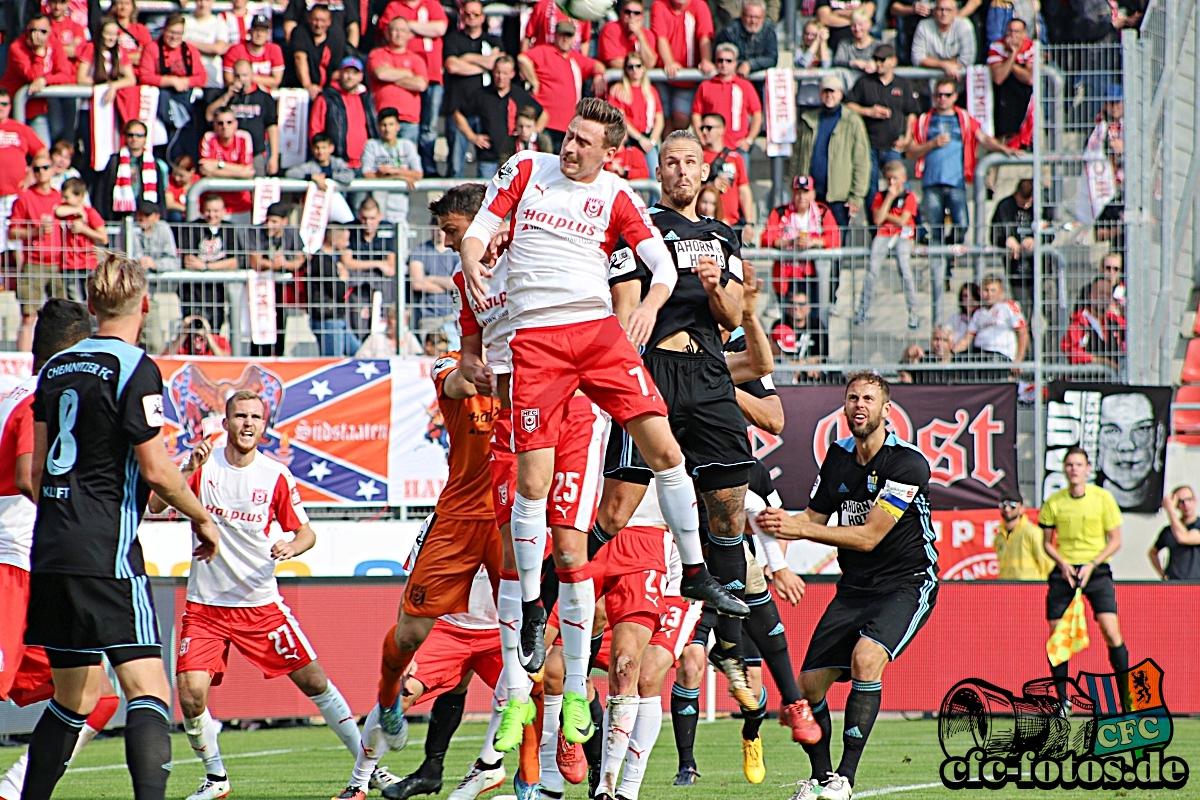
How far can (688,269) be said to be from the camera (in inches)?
327

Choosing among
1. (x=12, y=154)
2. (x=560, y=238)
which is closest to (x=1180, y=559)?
(x=560, y=238)

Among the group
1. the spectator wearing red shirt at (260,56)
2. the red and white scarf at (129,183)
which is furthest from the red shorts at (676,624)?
the spectator wearing red shirt at (260,56)

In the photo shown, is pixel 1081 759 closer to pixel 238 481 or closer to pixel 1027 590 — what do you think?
pixel 1027 590

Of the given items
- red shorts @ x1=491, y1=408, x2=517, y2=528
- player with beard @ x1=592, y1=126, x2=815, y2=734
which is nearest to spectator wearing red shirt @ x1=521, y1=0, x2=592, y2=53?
player with beard @ x1=592, y1=126, x2=815, y2=734

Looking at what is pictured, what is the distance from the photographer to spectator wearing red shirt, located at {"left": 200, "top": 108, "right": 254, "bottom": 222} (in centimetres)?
1767

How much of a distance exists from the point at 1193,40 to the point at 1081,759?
36.7 feet

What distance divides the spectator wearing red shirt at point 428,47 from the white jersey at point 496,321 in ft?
35.1

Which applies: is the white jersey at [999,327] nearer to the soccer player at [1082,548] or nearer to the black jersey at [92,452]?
the soccer player at [1082,548]

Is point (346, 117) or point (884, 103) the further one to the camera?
point (884, 103)

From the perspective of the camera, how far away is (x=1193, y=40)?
18.3 metres

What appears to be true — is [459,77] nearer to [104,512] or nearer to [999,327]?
[999,327]

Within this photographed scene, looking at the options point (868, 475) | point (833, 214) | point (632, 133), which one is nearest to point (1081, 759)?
point (868, 475)

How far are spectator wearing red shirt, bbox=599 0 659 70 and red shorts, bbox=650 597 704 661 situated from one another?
11076 mm

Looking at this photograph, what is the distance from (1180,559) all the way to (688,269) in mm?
10104
